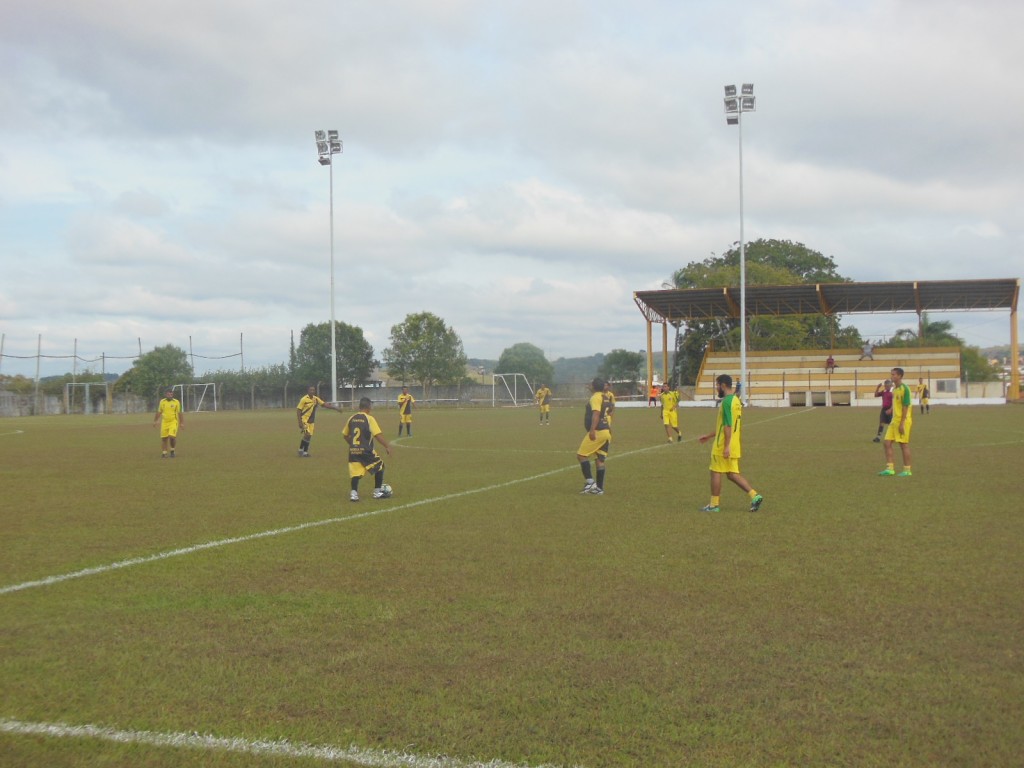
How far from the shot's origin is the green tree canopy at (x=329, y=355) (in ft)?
295

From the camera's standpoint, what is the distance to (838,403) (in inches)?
2443

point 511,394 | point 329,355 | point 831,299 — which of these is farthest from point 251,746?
point 329,355

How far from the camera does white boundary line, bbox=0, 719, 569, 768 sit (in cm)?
400

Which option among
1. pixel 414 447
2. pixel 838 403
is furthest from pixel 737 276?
pixel 414 447

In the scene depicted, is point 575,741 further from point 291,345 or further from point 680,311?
point 291,345

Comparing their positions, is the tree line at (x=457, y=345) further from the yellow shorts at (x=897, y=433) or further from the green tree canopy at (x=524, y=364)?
the yellow shorts at (x=897, y=433)

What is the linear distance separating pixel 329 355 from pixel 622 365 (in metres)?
31.0

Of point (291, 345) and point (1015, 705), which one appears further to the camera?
point (291, 345)

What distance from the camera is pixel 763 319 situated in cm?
7738

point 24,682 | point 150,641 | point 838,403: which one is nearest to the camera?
point 24,682

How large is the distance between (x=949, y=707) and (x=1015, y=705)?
0.34 meters

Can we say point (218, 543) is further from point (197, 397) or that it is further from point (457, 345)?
point (457, 345)

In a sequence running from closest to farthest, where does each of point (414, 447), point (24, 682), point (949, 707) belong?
point (949, 707) < point (24, 682) < point (414, 447)

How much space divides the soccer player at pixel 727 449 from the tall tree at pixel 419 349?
75268 mm
